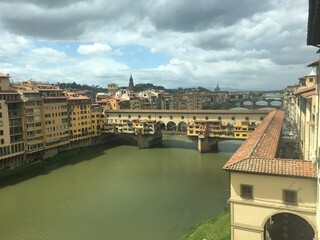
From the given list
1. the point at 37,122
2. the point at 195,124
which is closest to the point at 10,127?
the point at 37,122

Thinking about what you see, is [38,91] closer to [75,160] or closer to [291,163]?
[75,160]

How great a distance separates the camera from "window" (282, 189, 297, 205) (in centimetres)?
1283

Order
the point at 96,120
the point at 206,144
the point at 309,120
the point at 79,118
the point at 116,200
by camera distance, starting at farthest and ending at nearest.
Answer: the point at 96,120, the point at 79,118, the point at 206,144, the point at 116,200, the point at 309,120

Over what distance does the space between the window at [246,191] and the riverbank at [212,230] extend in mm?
3387

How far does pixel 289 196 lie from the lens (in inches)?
509

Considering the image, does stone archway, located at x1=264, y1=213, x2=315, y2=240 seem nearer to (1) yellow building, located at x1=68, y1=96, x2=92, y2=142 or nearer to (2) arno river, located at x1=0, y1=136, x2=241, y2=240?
(2) arno river, located at x1=0, y1=136, x2=241, y2=240

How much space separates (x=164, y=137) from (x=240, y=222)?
46206mm

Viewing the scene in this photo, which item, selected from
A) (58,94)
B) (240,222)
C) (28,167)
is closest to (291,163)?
(240,222)

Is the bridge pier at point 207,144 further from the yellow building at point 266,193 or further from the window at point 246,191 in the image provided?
the window at point 246,191

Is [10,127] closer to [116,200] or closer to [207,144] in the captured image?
[116,200]

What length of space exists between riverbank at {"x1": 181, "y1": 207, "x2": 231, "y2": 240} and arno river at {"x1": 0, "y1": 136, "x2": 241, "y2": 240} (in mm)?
908

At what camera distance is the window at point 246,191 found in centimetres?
1358

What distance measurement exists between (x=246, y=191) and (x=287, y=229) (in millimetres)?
4700

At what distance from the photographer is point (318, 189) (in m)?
11.8
